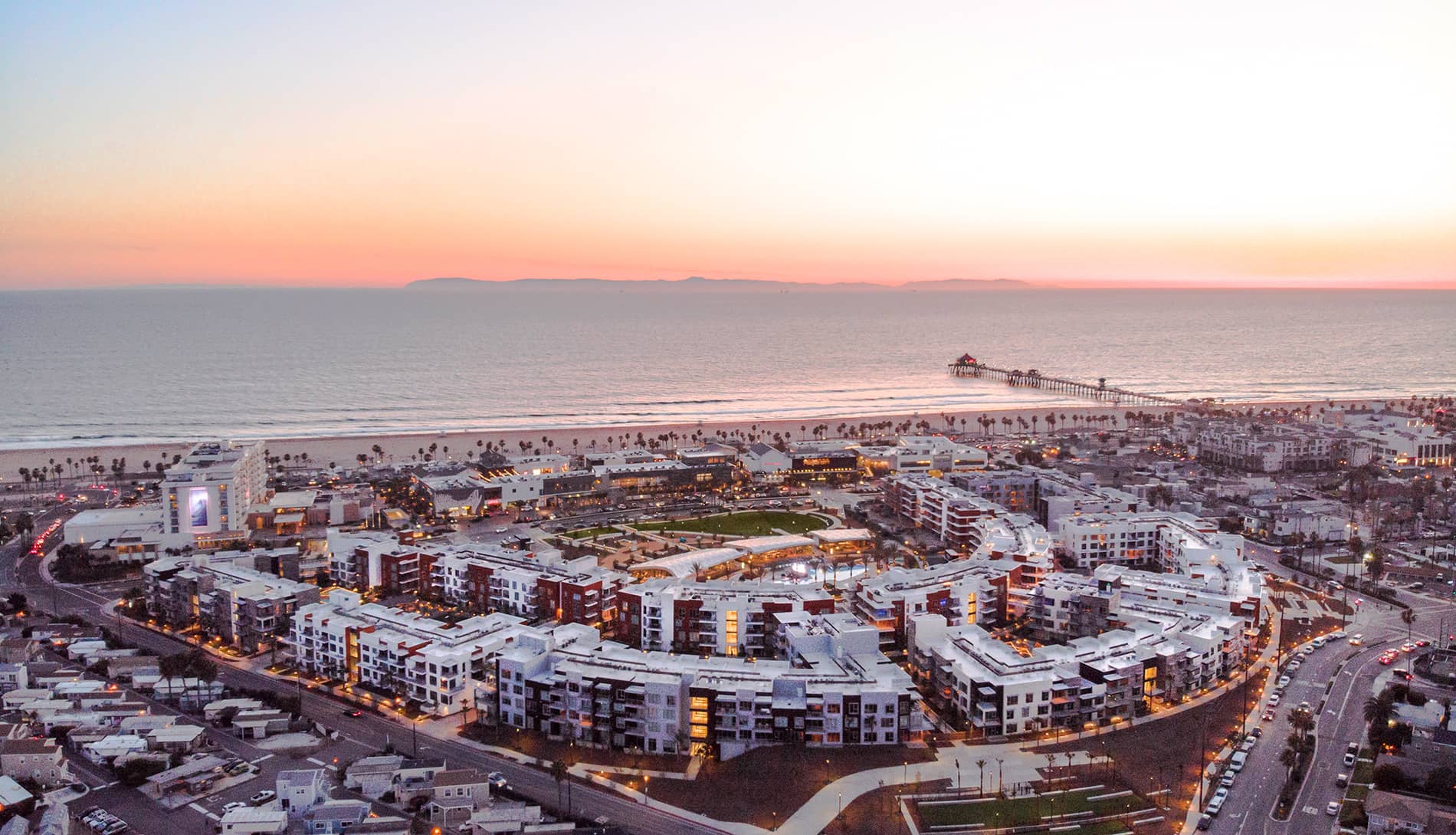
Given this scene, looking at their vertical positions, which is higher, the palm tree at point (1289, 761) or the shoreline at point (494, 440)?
the shoreline at point (494, 440)

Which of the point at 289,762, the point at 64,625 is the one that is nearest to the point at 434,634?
the point at 289,762

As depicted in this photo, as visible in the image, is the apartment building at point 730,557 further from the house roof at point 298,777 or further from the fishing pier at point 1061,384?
the fishing pier at point 1061,384

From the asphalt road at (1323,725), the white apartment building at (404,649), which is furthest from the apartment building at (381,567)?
the asphalt road at (1323,725)

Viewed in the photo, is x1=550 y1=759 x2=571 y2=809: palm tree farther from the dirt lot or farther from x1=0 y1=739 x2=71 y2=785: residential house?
the dirt lot

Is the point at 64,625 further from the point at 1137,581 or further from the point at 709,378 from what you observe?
the point at 709,378

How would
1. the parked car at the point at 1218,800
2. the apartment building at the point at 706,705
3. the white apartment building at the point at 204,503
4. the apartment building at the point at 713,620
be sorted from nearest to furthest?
the parked car at the point at 1218,800, the apartment building at the point at 706,705, the apartment building at the point at 713,620, the white apartment building at the point at 204,503

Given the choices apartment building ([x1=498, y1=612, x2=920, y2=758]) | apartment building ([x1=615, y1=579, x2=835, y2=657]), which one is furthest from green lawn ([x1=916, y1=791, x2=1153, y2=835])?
apartment building ([x1=615, y1=579, x2=835, y2=657])
